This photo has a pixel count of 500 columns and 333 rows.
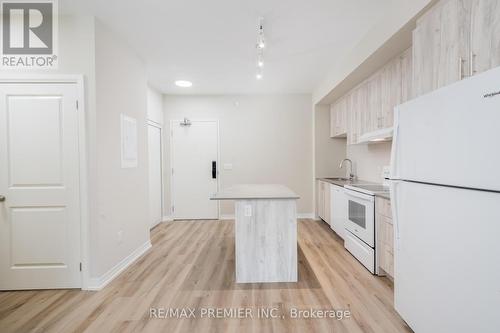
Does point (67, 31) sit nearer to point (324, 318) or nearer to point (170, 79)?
point (170, 79)

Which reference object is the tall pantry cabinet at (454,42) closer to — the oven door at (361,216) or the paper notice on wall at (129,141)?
the oven door at (361,216)

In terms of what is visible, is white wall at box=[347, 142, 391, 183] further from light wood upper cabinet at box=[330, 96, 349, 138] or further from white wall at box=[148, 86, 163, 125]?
white wall at box=[148, 86, 163, 125]

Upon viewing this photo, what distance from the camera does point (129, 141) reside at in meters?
2.80

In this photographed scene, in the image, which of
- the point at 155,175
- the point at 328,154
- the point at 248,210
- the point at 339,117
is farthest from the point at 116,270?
the point at 339,117

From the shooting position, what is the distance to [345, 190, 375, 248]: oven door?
8.02 ft

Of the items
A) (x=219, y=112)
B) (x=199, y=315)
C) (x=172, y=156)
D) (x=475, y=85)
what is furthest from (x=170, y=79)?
(x=475, y=85)

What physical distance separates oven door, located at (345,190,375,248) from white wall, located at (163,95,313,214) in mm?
1885

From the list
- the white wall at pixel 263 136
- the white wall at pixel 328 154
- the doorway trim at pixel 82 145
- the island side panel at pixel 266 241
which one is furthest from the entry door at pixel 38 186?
the white wall at pixel 328 154

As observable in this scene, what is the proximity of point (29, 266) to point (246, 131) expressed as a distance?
12.6ft

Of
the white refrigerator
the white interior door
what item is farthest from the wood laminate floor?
the white interior door

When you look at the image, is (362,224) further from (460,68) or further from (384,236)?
(460,68)

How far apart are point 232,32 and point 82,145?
1.97m

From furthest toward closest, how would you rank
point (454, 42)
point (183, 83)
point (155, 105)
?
point (155, 105) < point (183, 83) < point (454, 42)

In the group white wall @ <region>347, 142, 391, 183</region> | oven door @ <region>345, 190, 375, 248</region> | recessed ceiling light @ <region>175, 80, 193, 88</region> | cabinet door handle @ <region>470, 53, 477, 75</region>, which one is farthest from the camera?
recessed ceiling light @ <region>175, 80, 193, 88</region>
